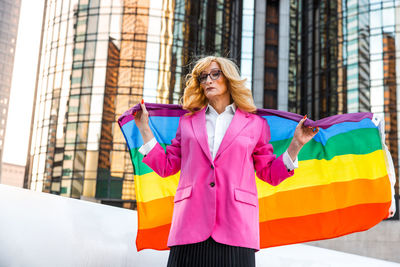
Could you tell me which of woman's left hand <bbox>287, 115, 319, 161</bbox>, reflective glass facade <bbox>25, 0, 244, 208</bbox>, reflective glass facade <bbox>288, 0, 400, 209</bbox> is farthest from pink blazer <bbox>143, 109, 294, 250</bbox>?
reflective glass facade <bbox>288, 0, 400, 209</bbox>

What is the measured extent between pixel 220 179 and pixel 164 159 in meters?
0.49

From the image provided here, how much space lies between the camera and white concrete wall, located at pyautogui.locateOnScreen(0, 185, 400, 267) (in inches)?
134

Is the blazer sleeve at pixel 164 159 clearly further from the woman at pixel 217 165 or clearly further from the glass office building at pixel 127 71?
the glass office building at pixel 127 71

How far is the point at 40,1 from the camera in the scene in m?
40.9

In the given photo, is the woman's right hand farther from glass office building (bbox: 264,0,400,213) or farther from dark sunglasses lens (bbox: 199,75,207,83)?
glass office building (bbox: 264,0,400,213)

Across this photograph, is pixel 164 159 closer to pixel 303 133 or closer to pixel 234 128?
pixel 234 128

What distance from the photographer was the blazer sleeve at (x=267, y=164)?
9.98 ft

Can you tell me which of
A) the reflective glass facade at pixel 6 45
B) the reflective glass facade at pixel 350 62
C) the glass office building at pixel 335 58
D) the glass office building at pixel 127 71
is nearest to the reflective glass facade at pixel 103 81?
the glass office building at pixel 127 71

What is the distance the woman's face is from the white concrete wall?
1408mm

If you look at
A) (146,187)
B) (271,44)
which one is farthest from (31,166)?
(146,187)

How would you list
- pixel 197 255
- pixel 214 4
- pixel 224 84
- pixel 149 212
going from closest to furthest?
pixel 197 255 → pixel 224 84 → pixel 149 212 → pixel 214 4

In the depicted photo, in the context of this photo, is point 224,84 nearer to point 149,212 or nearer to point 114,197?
point 149,212

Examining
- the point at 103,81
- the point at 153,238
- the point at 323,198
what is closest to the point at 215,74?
the point at 153,238

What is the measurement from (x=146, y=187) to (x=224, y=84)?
48.6 inches
